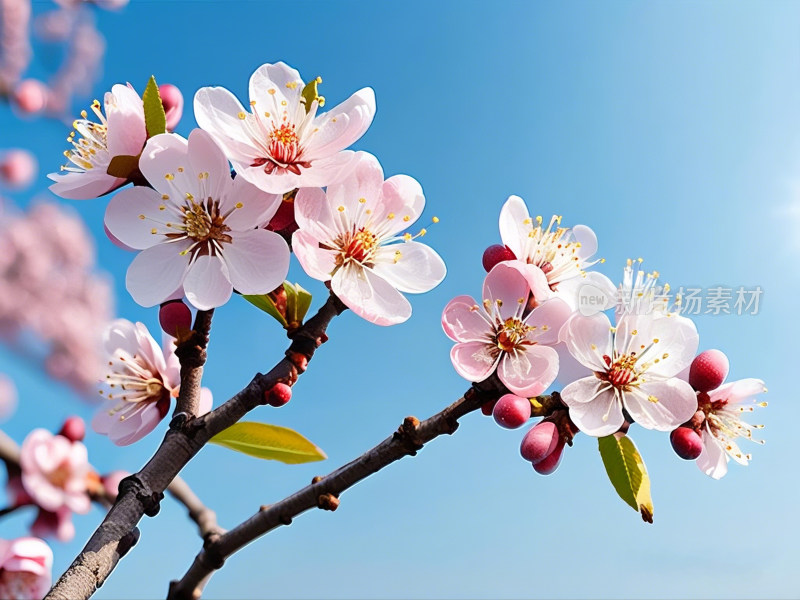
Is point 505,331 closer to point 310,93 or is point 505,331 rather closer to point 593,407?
point 593,407

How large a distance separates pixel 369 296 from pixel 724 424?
0.79 m

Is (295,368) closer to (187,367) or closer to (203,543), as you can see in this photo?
(187,367)

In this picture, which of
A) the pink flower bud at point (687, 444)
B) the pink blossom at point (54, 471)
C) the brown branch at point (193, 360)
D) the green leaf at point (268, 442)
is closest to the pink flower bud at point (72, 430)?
the pink blossom at point (54, 471)

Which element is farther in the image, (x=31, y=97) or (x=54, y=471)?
(x=31, y=97)

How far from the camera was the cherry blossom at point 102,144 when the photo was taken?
1.28m

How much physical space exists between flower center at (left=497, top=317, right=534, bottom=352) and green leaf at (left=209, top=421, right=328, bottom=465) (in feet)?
1.66

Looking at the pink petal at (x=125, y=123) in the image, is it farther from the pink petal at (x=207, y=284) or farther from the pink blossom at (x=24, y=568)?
the pink blossom at (x=24, y=568)

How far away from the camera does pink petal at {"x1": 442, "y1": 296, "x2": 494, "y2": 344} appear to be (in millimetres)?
1400

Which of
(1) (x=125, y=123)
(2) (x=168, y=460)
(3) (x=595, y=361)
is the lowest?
(2) (x=168, y=460)

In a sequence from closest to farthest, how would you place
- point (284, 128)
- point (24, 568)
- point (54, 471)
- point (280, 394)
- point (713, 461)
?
point (280, 394) < point (284, 128) < point (713, 461) < point (24, 568) < point (54, 471)

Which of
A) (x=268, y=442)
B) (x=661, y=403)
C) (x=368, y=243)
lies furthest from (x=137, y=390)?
(x=661, y=403)

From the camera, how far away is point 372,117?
1.30m

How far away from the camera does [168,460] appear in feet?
4.15

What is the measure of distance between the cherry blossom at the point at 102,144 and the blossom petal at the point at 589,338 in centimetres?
86
